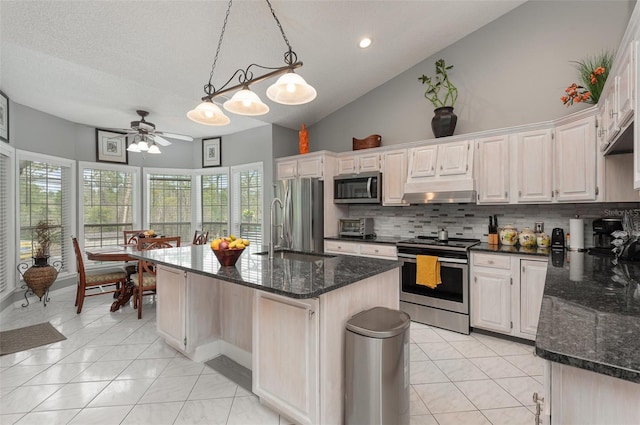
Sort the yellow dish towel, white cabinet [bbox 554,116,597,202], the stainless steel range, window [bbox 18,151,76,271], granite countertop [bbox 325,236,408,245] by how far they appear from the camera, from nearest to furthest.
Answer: white cabinet [bbox 554,116,597,202] < the stainless steel range < the yellow dish towel < granite countertop [bbox 325,236,408,245] < window [bbox 18,151,76,271]

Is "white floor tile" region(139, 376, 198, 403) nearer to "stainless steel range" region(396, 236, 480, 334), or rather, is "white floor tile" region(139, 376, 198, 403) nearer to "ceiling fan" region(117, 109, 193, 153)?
"stainless steel range" region(396, 236, 480, 334)

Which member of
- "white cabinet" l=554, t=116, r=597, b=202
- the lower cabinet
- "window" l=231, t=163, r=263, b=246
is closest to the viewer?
"white cabinet" l=554, t=116, r=597, b=202

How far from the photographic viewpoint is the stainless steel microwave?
4199 millimetres

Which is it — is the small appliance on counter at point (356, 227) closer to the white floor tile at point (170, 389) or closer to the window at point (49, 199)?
the white floor tile at point (170, 389)

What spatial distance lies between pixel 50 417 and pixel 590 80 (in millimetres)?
4939

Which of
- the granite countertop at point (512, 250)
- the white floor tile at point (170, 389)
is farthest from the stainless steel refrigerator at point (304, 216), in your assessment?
the white floor tile at point (170, 389)

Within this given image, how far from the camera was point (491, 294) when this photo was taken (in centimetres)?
310

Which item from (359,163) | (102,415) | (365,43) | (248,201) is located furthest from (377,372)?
(248,201)

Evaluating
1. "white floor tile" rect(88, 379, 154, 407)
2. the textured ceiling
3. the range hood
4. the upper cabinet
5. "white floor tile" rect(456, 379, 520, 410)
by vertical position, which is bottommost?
"white floor tile" rect(88, 379, 154, 407)

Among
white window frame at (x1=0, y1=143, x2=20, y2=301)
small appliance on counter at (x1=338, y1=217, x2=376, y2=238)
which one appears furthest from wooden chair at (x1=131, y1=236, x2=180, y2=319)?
small appliance on counter at (x1=338, y1=217, x2=376, y2=238)

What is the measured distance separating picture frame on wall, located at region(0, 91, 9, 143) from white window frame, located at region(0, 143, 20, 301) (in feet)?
0.41

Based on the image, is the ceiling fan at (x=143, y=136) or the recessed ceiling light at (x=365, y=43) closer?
the recessed ceiling light at (x=365, y=43)

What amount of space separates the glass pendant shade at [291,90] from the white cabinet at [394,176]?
227cm

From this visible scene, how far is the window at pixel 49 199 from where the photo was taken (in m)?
4.31
